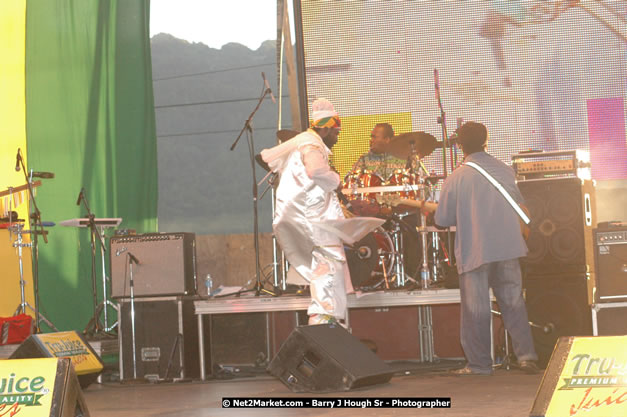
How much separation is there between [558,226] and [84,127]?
493 centimetres

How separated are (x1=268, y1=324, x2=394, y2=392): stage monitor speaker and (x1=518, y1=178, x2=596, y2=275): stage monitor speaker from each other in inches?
67.5

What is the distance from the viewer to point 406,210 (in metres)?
7.54

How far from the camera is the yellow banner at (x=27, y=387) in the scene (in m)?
3.32

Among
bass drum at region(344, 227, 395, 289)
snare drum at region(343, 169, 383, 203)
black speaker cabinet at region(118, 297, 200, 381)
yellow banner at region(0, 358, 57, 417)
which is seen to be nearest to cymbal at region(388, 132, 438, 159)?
snare drum at region(343, 169, 383, 203)

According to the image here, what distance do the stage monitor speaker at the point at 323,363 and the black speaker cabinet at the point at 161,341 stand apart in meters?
1.78

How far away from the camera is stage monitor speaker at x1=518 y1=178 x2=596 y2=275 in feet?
20.3

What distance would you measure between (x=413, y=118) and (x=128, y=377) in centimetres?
373

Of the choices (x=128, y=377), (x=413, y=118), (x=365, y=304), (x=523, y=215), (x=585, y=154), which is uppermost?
(x=413, y=118)

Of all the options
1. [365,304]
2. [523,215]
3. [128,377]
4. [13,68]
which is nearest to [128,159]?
[13,68]

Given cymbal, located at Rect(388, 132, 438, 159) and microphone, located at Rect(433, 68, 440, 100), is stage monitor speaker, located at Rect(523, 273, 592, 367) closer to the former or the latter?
cymbal, located at Rect(388, 132, 438, 159)

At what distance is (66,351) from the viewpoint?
5.83 metres

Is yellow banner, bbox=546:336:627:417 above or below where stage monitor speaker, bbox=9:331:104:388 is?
above

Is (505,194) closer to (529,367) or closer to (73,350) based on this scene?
(529,367)

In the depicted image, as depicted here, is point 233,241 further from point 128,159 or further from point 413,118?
point 413,118
